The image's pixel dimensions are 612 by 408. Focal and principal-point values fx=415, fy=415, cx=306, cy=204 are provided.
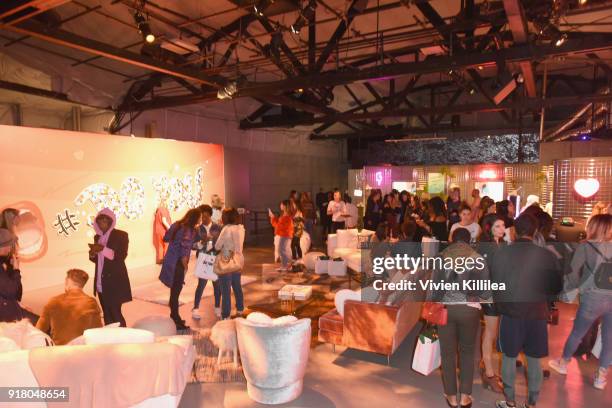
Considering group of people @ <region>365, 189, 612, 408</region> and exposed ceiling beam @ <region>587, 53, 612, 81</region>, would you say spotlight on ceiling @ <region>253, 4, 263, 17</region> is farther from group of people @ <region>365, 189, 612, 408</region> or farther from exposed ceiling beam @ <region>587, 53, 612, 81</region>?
exposed ceiling beam @ <region>587, 53, 612, 81</region>

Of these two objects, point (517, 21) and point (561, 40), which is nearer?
point (517, 21)

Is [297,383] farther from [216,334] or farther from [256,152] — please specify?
[256,152]

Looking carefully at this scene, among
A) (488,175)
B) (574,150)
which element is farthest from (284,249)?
(488,175)

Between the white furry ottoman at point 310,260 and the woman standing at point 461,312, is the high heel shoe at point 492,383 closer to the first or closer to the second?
the woman standing at point 461,312

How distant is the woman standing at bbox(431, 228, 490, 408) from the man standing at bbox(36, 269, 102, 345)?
8.40 feet

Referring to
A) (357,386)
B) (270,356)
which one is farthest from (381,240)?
(270,356)

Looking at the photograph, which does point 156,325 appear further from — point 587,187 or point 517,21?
point 587,187

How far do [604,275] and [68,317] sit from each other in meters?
4.17

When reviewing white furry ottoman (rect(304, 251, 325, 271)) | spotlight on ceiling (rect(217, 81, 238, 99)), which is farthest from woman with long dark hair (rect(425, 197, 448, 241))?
spotlight on ceiling (rect(217, 81, 238, 99))

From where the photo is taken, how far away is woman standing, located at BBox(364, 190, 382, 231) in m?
10.0

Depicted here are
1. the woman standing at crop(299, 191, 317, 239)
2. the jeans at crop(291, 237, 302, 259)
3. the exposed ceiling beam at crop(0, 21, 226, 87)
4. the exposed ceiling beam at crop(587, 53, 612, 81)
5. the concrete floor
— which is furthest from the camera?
the woman standing at crop(299, 191, 317, 239)

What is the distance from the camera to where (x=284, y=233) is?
7617mm

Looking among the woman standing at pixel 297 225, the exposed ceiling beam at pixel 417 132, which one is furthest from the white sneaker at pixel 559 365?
the exposed ceiling beam at pixel 417 132

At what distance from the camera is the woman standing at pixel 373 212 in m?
10.0
